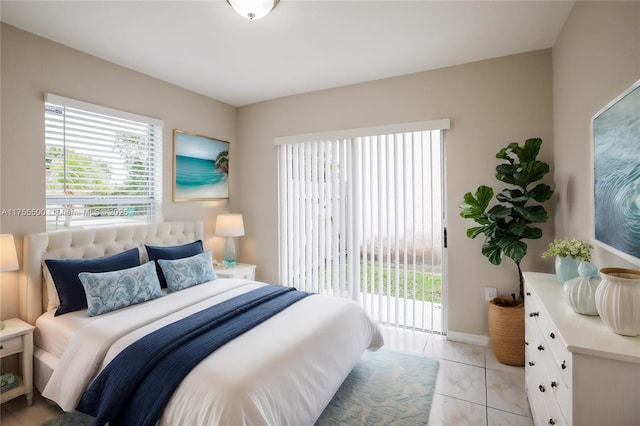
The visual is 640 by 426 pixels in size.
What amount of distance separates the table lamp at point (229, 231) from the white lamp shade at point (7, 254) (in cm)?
192

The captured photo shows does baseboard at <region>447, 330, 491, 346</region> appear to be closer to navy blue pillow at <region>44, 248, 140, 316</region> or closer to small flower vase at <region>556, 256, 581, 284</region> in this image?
small flower vase at <region>556, 256, 581, 284</region>

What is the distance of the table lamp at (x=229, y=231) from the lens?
3855 millimetres

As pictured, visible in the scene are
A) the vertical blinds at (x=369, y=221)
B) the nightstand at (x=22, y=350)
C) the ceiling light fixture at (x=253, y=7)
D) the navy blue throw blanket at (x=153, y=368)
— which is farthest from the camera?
the vertical blinds at (x=369, y=221)

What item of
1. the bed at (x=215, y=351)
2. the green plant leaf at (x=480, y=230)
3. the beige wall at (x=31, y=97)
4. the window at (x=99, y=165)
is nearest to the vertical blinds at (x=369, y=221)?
the green plant leaf at (x=480, y=230)

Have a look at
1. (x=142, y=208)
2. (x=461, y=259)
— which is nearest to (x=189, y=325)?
(x=142, y=208)

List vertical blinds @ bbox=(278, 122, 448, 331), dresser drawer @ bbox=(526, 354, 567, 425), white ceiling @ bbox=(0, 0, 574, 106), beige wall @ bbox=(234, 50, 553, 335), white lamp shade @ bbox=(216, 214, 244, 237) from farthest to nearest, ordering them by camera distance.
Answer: white lamp shade @ bbox=(216, 214, 244, 237) → vertical blinds @ bbox=(278, 122, 448, 331) → beige wall @ bbox=(234, 50, 553, 335) → white ceiling @ bbox=(0, 0, 574, 106) → dresser drawer @ bbox=(526, 354, 567, 425)

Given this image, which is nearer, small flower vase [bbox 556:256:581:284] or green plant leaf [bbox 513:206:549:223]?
small flower vase [bbox 556:256:581:284]

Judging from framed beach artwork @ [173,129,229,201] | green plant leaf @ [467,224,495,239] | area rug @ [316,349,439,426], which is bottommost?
area rug @ [316,349,439,426]

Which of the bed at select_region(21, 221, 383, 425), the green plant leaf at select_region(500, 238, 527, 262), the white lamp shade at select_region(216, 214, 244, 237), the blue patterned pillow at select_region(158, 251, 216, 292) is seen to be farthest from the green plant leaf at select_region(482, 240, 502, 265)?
the white lamp shade at select_region(216, 214, 244, 237)

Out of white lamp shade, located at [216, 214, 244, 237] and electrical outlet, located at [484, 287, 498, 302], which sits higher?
white lamp shade, located at [216, 214, 244, 237]

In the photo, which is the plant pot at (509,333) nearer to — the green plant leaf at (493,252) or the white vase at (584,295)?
the green plant leaf at (493,252)

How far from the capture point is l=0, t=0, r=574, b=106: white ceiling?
215cm

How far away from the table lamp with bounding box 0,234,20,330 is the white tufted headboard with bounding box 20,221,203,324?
0.18 meters

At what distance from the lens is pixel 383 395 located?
7.42 feet
